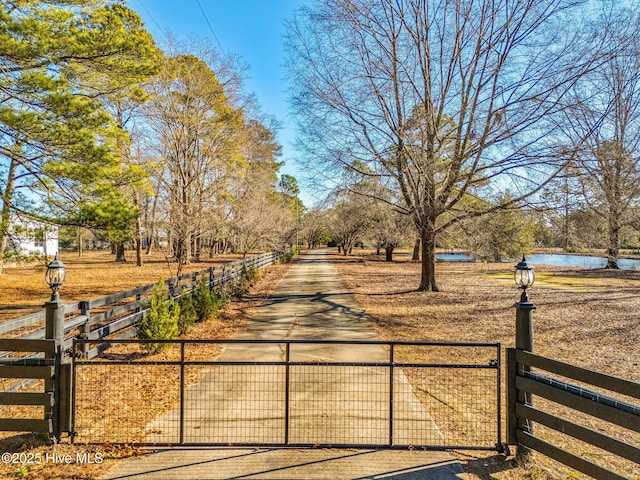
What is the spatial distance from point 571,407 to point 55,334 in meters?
4.57

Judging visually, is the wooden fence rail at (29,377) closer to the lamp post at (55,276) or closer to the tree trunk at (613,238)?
the lamp post at (55,276)

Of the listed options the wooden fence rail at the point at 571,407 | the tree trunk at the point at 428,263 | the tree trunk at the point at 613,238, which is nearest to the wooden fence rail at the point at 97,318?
the wooden fence rail at the point at 571,407

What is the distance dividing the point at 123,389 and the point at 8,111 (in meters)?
6.39

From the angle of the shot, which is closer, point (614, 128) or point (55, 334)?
point (55, 334)

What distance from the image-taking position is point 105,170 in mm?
8922

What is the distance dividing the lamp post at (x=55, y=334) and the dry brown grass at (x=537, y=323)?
12.3 ft

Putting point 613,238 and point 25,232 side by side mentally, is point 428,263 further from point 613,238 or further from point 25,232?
point 25,232

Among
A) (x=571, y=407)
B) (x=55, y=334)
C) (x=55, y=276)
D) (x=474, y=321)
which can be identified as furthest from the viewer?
(x=474, y=321)

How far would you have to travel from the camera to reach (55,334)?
3707 millimetres

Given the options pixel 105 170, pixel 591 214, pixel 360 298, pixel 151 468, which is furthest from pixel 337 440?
pixel 591 214

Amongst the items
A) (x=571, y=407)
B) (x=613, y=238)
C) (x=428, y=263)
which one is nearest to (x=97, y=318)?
(x=571, y=407)

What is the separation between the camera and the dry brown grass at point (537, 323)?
352 cm

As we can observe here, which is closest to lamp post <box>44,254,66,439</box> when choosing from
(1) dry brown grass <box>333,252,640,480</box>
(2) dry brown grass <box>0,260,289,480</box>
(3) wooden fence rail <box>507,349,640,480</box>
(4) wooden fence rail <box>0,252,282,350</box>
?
(2) dry brown grass <box>0,260,289,480</box>

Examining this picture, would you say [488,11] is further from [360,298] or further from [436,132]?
[360,298]
